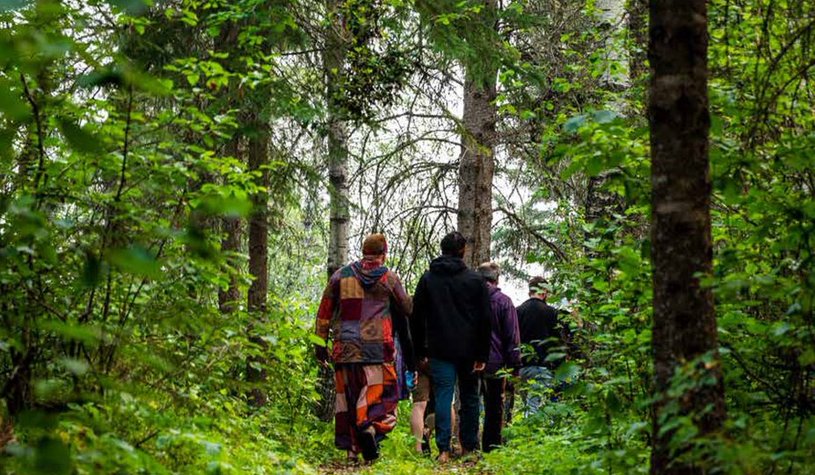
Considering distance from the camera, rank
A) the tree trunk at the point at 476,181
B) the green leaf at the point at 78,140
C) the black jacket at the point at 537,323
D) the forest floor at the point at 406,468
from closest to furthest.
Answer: the green leaf at the point at 78,140 → the forest floor at the point at 406,468 → the black jacket at the point at 537,323 → the tree trunk at the point at 476,181

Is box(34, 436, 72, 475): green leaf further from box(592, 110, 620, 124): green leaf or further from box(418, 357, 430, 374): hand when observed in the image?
box(418, 357, 430, 374): hand

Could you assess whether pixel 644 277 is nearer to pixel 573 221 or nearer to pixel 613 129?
pixel 613 129

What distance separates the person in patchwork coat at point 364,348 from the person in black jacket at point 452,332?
1.30 ft

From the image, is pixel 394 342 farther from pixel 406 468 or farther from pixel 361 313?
pixel 406 468

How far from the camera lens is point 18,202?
11.9 feet

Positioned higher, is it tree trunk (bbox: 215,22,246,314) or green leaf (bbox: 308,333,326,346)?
tree trunk (bbox: 215,22,246,314)

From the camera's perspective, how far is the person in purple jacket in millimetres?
9258

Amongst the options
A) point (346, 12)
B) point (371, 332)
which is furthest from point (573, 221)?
point (346, 12)

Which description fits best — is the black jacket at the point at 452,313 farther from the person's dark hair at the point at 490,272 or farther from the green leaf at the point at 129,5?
the green leaf at the point at 129,5

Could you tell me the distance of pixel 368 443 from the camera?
8102 mm

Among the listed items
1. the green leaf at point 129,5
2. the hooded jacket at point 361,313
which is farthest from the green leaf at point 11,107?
the hooded jacket at point 361,313

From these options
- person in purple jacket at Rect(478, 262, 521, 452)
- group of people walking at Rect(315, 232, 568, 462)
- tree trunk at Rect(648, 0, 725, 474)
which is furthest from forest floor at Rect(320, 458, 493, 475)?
tree trunk at Rect(648, 0, 725, 474)

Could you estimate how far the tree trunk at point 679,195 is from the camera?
3.45 m

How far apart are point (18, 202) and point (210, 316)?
1314mm
